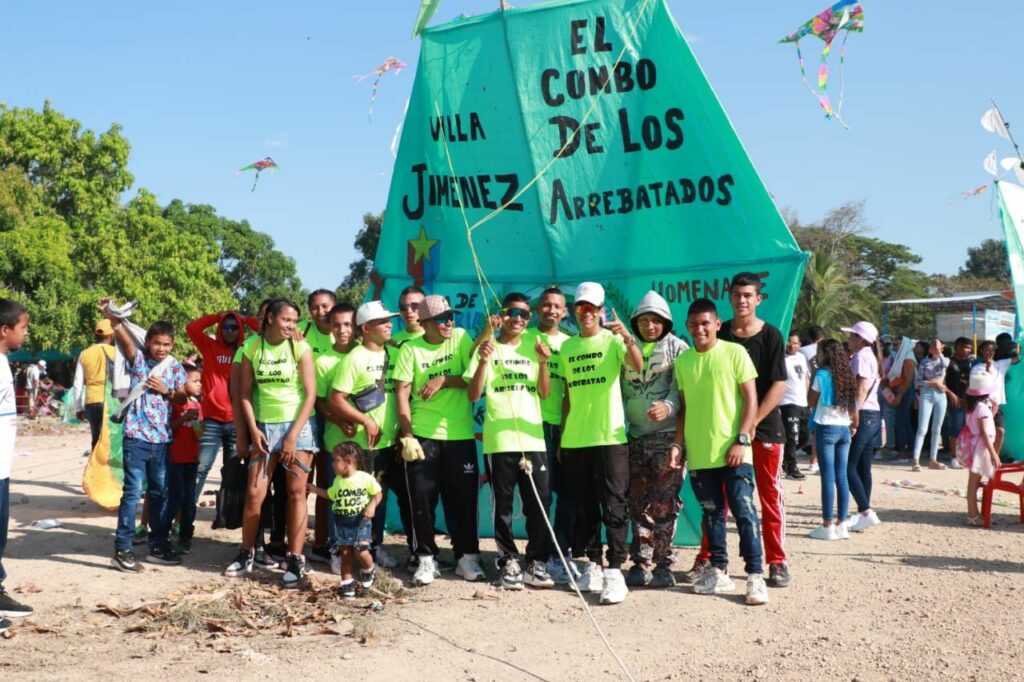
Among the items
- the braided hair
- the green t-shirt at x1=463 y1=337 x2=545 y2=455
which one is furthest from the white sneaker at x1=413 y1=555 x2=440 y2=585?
the braided hair

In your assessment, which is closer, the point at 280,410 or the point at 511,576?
the point at 511,576

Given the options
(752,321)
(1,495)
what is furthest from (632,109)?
(1,495)

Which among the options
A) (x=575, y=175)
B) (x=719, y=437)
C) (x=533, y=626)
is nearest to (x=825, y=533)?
(x=719, y=437)

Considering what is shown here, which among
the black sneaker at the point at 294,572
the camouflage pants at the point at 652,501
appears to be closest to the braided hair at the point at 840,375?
the camouflage pants at the point at 652,501

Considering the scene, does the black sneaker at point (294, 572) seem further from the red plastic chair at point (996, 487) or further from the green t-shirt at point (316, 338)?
the red plastic chair at point (996, 487)

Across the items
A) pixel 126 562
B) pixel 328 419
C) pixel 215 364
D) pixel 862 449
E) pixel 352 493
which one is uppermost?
pixel 215 364

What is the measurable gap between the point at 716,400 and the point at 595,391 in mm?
765

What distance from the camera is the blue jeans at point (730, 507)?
19.1ft

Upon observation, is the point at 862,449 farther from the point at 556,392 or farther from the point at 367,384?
the point at 367,384

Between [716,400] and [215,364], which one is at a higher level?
[215,364]

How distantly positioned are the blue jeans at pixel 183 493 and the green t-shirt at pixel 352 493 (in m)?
1.77

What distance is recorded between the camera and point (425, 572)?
250 inches

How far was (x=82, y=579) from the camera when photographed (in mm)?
6488

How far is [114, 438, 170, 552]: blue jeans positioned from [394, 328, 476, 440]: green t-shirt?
1.95 meters
